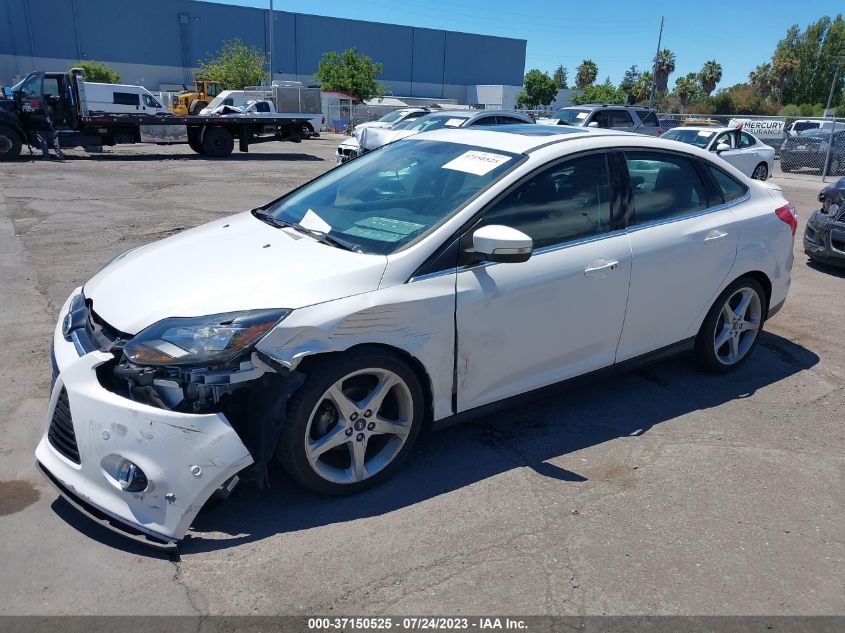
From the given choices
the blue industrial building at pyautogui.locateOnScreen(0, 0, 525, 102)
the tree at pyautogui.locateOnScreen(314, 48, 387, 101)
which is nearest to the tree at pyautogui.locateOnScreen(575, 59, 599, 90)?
the blue industrial building at pyautogui.locateOnScreen(0, 0, 525, 102)

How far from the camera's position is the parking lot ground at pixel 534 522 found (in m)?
2.58

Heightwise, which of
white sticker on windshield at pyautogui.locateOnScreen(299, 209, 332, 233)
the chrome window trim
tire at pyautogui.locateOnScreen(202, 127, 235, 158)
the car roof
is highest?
the car roof

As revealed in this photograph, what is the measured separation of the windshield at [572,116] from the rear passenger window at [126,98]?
18.8 meters

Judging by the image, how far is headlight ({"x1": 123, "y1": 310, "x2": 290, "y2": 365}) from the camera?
8.82 ft

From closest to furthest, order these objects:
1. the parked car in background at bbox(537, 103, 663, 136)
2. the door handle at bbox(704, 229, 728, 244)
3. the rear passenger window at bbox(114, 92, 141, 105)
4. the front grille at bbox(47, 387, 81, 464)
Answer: the front grille at bbox(47, 387, 81, 464)
the door handle at bbox(704, 229, 728, 244)
the parked car in background at bbox(537, 103, 663, 136)
the rear passenger window at bbox(114, 92, 141, 105)

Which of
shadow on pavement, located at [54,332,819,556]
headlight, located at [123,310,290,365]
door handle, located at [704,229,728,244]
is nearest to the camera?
headlight, located at [123,310,290,365]

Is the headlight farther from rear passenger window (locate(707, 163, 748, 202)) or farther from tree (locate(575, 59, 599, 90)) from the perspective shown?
tree (locate(575, 59, 599, 90))

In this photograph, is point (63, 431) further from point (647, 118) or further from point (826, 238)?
point (647, 118)

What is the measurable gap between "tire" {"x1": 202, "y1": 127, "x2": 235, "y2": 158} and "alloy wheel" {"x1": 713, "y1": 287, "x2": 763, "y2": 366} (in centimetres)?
2195

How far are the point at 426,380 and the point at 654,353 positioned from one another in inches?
69.6

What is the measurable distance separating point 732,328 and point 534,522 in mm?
2508

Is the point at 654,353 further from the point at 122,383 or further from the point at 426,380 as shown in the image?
the point at 122,383

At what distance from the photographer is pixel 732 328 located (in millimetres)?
4695

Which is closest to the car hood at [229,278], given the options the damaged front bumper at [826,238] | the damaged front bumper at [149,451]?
the damaged front bumper at [149,451]
